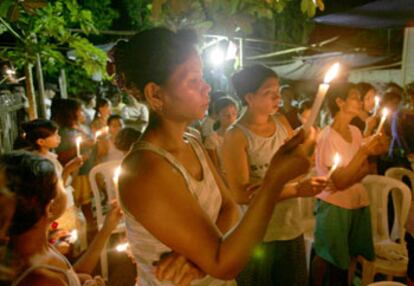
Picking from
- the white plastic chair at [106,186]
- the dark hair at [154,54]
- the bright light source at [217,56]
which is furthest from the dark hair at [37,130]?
the bright light source at [217,56]

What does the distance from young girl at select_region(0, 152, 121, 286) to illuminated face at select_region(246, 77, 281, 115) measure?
1.78 m

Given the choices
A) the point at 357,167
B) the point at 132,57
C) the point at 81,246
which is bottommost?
the point at 81,246

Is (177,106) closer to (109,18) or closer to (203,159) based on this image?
(203,159)

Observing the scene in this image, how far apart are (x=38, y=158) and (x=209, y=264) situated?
1079 millimetres

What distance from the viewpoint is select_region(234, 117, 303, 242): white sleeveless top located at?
Answer: 10.0 ft

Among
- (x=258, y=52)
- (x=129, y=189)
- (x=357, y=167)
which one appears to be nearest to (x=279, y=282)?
(x=357, y=167)

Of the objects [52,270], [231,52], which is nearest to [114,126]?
[231,52]

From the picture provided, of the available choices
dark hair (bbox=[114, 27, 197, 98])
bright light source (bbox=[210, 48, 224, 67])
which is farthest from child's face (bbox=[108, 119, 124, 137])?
dark hair (bbox=[114, 27, 197, 98])

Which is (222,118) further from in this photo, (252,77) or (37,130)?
(252,77)

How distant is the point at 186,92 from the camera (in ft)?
5.64

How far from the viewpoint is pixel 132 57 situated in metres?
1.74

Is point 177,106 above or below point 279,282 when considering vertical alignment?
above

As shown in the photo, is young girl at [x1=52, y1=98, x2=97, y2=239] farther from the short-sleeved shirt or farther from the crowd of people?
the short-sleeved shirt

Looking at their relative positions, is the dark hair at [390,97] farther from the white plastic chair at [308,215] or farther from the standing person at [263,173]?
the standing person at [263,173]
